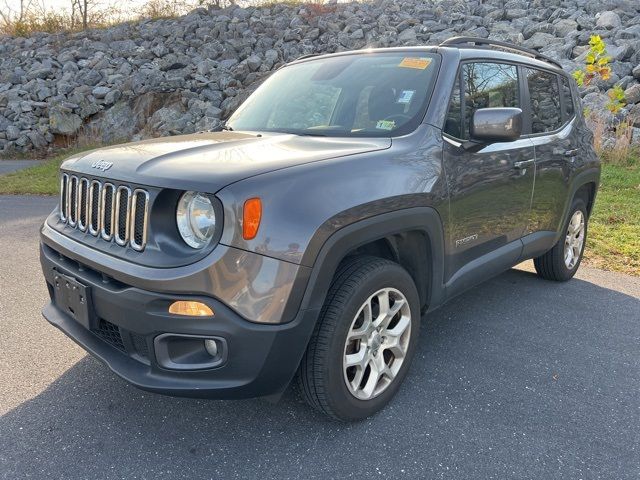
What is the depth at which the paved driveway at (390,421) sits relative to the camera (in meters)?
2.25

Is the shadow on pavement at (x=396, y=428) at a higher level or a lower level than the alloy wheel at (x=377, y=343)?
lower

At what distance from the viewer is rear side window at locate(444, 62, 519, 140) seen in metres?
3.03

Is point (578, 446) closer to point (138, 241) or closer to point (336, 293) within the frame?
point (336, 293)

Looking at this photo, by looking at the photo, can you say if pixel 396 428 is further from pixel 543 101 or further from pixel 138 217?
pixel 543 101

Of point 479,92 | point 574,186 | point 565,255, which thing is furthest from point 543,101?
point 565,255

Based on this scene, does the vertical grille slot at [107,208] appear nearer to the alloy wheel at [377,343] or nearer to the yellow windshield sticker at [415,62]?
the alloy wheel at [377,343]

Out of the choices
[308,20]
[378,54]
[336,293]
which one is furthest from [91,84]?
[336,293]

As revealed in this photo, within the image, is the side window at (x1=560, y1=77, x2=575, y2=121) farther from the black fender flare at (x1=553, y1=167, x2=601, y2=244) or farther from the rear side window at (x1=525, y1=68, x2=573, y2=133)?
the black fender flare at (x1=553, y1=167, x2=601, y2=244)

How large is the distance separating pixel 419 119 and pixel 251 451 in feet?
6.31

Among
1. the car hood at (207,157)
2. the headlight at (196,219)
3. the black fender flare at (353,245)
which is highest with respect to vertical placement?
the car hood at (207,157)

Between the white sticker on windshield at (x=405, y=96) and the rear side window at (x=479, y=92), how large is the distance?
0.79 feet

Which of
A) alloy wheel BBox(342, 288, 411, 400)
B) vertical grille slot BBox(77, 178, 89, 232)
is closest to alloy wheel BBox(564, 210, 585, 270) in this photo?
alloy wheel BBox(342, 288, 411, 400)

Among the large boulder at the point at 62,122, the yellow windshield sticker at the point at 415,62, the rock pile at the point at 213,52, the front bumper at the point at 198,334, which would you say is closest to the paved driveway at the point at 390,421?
the front bumper at the point at 198,334

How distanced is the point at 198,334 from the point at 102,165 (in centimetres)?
101
